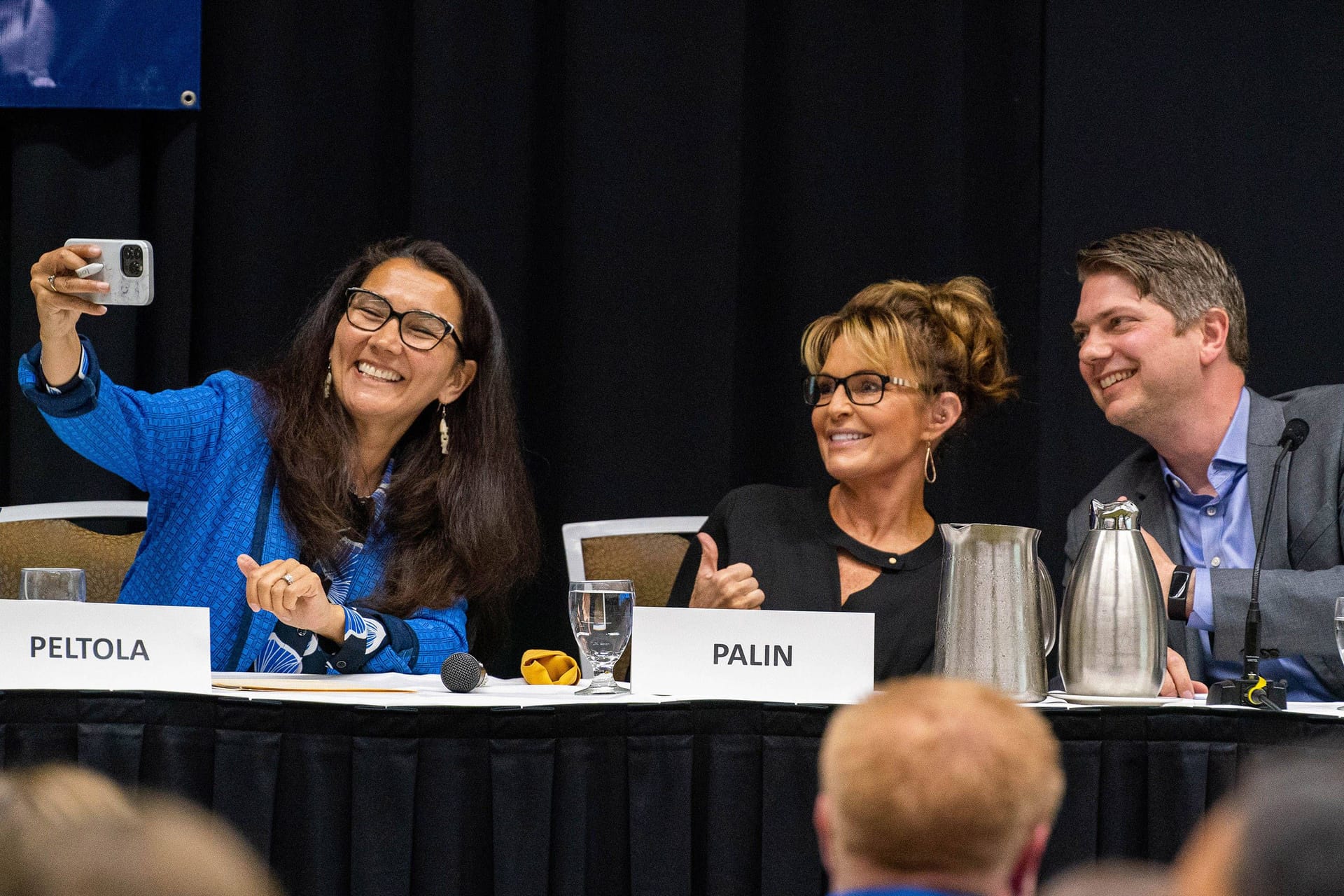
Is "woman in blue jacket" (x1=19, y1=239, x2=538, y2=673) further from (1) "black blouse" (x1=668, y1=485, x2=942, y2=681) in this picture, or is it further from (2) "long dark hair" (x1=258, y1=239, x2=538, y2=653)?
(1) "black blouse" (x1=668, y1=485, x2=942, y2=681)

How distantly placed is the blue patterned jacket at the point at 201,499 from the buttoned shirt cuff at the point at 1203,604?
110 centimetres

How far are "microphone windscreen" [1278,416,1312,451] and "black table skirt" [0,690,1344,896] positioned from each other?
1.43 feet

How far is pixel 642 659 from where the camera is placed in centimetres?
165

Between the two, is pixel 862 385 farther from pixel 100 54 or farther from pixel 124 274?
pixel 100 54

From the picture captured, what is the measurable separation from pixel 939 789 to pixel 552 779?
35.9 inches

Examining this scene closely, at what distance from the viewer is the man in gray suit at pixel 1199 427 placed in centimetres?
216

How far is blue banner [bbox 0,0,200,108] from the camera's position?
281cm

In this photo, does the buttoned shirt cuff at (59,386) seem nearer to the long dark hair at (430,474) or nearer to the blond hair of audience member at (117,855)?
the long dark hair at (430,474)

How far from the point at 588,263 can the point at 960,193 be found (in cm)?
84

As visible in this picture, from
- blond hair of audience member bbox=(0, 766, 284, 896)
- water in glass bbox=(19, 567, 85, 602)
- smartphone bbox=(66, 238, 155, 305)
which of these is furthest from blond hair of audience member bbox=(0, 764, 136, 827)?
smartphone bbox=(66, 238, 155, 305)

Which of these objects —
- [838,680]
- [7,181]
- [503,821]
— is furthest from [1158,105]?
[7,181]

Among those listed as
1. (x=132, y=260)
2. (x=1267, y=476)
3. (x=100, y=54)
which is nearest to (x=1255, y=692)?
(x=1267, y=476)

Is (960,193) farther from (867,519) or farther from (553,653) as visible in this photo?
(553,653)

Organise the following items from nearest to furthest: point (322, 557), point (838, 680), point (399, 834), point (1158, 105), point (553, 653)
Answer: point (399, 834) → point (838, 680) → point (553, 653) → point (322, 557) → point (1158, 105)
